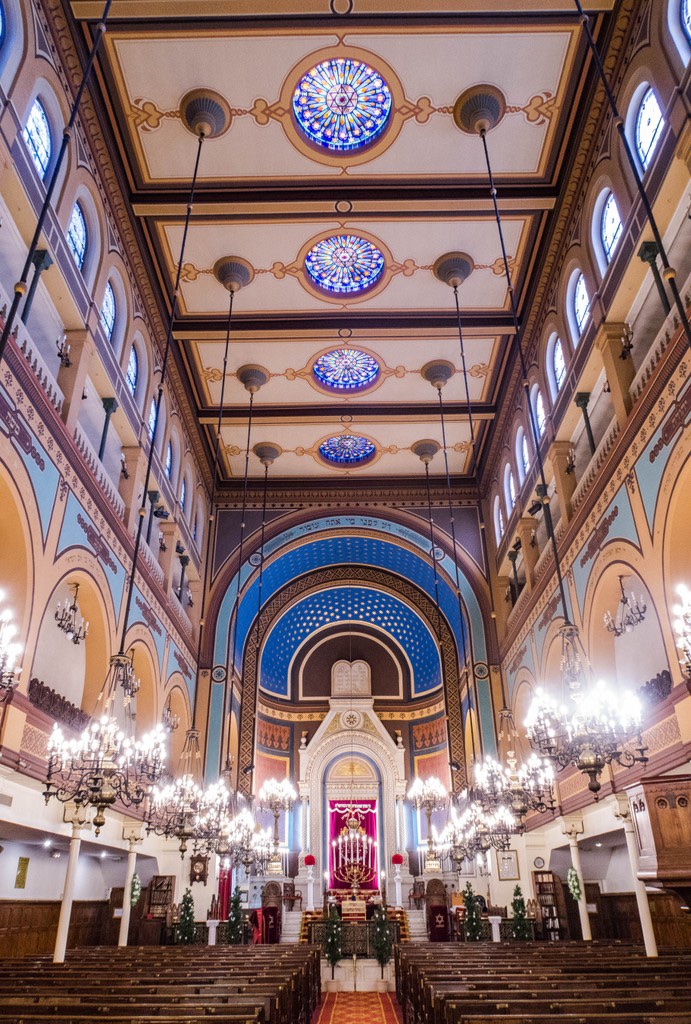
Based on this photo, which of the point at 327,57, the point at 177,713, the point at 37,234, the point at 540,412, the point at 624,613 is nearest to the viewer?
the point at 37,234

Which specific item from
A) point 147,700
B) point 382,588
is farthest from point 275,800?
point 147,700

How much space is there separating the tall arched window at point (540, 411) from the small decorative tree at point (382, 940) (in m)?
13.3

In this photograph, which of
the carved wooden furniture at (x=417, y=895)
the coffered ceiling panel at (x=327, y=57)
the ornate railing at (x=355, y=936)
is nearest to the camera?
the coffered ceiling panel at (x=327, y=57)

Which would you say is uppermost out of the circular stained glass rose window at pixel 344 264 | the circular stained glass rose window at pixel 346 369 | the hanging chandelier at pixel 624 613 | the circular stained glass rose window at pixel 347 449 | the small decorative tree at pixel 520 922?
the circular stained glass rose window at pixel 347 449

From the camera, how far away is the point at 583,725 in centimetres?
780

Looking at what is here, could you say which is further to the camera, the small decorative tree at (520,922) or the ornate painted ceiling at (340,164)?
the small decorative tree at (520,922)

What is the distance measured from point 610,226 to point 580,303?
6.09 ft

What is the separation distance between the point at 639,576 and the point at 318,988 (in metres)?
10.9

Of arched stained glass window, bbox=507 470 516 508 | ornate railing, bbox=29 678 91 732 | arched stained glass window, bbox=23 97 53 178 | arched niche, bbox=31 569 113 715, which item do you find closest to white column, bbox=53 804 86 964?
ornate railing, bbox=29 678 91 732

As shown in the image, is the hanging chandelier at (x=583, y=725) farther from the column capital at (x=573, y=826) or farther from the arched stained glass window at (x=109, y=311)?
the arched stained glass window at (x=109, y=311)

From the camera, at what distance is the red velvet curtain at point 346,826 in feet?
91.5

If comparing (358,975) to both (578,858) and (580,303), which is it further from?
(580,303)

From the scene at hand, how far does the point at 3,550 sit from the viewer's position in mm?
9812

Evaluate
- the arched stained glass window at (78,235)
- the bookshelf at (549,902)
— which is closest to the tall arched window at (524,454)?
the bookshelf at (549,902)
